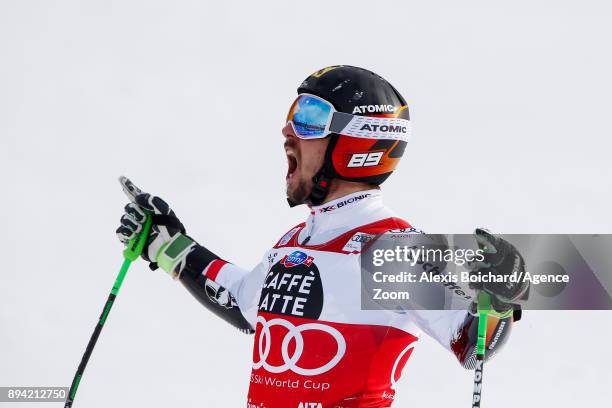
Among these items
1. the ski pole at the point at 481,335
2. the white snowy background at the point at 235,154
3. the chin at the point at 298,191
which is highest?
the white snowy background at the point at 235,154

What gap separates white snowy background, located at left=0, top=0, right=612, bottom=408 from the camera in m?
6.33

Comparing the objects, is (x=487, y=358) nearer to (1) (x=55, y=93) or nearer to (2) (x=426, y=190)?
(2) (x=426, y=190)

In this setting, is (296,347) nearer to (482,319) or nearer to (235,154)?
(482,319)

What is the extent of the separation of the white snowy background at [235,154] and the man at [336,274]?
249 cm

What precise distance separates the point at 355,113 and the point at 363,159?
0.55 ft

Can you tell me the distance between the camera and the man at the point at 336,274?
11.5 ft

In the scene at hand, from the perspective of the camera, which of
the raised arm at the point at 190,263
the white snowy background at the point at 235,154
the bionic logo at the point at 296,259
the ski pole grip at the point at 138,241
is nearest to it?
the bionic logo at the point at 296,259

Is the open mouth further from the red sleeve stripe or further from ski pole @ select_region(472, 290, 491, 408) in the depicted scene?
ski pole @ select_region(472, 290, 491, 408)

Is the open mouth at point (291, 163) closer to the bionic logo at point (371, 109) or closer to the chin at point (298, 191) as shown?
the chin at point (298, 191)

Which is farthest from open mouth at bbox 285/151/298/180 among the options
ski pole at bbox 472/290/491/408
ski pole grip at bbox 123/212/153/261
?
ski pole at bbox 472/290/491/408

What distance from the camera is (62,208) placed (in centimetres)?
692

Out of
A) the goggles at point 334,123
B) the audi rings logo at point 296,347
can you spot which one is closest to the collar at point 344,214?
the goggles at point 334,123

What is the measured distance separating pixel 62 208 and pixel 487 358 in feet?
14.2

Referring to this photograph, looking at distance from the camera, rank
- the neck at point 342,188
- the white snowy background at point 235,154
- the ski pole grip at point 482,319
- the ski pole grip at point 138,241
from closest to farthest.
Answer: the ski pole grip at point 482,319, the neck at point 342,188, the ski pole grip at point 138,241, the white snowy background at point 235,154
